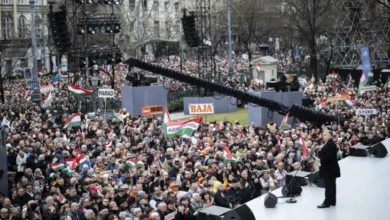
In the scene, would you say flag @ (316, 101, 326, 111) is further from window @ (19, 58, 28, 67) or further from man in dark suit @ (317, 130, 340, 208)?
window @ (19, 58, 28, 67)

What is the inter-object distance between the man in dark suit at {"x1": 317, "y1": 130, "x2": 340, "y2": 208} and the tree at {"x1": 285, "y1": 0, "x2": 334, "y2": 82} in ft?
134

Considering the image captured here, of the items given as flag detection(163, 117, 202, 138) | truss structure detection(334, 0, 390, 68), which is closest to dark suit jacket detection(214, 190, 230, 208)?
flag detection(163, 117, 202, 138)

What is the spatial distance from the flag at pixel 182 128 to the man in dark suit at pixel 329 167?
389 inches

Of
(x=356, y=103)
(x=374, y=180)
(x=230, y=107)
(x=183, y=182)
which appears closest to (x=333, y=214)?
(x=374, y=180)

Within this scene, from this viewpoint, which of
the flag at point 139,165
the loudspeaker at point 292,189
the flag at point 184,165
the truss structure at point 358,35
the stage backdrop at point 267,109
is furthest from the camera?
the truss structure at point 358,35

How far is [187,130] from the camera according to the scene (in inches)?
852

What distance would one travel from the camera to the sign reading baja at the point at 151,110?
3128 cm

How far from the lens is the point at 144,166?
18125mm

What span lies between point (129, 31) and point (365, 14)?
65.5ft

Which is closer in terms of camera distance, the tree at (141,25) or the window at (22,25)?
the tree at (141,25)

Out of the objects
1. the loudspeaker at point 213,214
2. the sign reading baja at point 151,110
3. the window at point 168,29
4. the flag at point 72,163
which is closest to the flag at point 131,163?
the flag at point 72,163

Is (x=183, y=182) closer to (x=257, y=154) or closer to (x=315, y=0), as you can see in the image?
(x=257, y=154)

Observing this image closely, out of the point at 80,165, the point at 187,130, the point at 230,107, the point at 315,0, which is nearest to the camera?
the point at 80,165

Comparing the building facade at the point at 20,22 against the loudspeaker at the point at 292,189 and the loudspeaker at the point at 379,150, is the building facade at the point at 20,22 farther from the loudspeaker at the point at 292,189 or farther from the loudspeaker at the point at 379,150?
the loudspeaker at the point at 292,189
